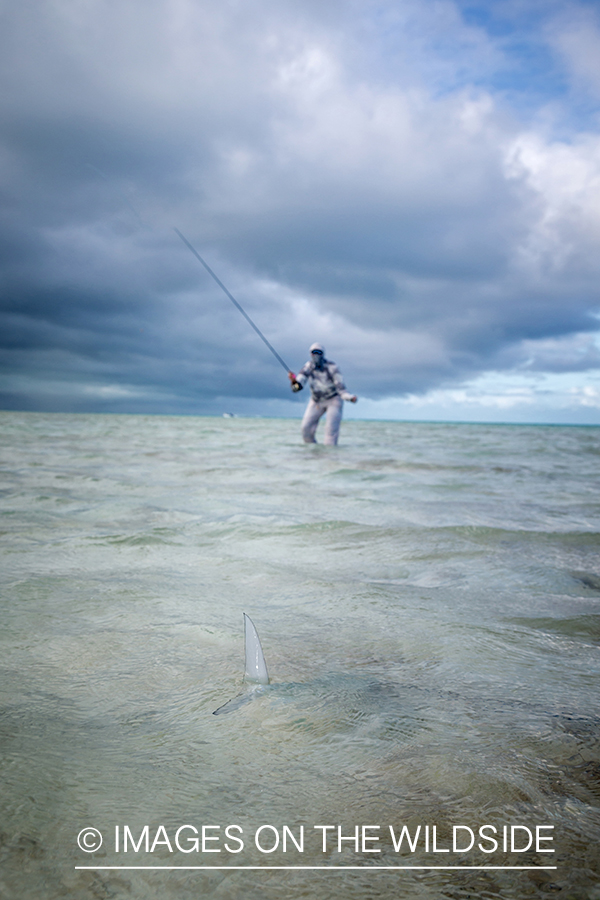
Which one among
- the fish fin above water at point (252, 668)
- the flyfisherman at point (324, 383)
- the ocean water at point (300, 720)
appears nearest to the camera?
the ocean water at point (300, 720)

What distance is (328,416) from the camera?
14.1m

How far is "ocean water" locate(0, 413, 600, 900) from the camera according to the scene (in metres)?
1.04

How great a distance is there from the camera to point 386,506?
5.79 metres

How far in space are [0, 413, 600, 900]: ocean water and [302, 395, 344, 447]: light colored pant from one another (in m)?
9.74

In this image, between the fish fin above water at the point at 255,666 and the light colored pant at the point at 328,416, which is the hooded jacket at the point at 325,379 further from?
the fish fin above water at the point at 255,666

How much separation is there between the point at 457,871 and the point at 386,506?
480 centimetres

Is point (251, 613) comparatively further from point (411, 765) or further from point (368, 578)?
point (411, 765)

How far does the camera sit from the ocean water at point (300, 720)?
1.04 metres

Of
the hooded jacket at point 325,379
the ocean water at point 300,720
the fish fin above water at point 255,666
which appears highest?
the hooded jacket at point 325,379

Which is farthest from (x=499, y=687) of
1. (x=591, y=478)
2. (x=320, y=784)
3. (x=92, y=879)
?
(x=591, y=478)

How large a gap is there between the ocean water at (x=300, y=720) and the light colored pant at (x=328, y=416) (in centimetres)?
974

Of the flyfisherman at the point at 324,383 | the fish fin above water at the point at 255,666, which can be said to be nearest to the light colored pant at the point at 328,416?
the flyfisherman at the point at 324,383

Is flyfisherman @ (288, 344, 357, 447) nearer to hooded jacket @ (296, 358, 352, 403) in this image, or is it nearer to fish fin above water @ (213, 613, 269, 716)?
hooded jacket @ (296, 358, 352, 403)

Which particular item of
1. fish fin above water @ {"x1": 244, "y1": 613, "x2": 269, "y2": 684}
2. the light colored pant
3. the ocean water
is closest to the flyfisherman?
the light colored pant
